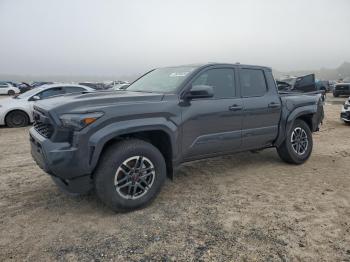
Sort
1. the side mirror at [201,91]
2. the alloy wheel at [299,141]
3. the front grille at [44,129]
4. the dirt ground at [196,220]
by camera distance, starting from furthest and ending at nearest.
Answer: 1. the alloy wheel at [299,141]
2. the side mirror at [201,91]
3. the front grille at [44,129]
4. the dirt ground at [196,220]

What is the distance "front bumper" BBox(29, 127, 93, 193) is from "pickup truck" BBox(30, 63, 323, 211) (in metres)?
0.01

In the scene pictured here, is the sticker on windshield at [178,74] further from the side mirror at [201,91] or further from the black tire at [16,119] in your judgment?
the black tire at [16,119]

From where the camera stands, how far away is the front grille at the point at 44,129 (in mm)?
3680

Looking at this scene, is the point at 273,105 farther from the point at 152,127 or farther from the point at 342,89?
the point at 342,89

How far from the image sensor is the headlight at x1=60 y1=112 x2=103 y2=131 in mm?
3473

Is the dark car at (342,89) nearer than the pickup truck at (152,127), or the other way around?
the pickup truck at (152,127)

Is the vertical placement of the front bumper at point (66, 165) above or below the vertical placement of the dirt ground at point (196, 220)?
above

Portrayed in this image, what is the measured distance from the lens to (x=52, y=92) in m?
11.0

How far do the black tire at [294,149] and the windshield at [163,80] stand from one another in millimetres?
2295

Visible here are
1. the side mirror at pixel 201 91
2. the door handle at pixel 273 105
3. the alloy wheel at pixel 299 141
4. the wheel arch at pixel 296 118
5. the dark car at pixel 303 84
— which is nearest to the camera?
the side mirror at pixel 201 91

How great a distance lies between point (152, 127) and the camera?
3.93 metres

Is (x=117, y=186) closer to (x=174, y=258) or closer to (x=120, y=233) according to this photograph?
(x=120, y=233)

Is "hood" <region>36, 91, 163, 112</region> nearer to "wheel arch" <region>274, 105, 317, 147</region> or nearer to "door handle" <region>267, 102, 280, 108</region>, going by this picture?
"door handle" <region>267, 102, 280, 108</region>

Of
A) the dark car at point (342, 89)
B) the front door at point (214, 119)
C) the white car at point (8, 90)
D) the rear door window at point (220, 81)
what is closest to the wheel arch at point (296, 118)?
the front door at point (214, 119)
